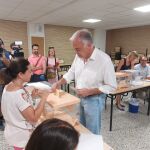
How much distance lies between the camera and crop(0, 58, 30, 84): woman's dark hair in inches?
51.4

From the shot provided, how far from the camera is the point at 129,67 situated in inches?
153

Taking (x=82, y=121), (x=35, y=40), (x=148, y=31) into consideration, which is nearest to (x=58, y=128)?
(x=82, y=121)

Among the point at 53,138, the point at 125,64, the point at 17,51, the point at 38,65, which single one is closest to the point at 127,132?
the point at 125,64

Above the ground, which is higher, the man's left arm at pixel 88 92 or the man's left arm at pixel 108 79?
the man's left arm at pixel 108 79

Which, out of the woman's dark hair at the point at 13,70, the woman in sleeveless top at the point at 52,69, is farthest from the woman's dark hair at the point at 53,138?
the woman in sleeveless top at the point at 52,69

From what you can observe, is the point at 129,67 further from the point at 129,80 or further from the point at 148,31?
the point at 148,31

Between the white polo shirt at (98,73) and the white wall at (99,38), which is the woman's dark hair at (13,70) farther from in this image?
the white wall at (99,38)

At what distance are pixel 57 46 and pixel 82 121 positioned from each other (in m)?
6.00

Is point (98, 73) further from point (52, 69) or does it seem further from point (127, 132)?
point (52, 69)

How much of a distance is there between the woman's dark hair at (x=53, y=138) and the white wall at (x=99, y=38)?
26.3 ft

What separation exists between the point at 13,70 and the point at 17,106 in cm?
29

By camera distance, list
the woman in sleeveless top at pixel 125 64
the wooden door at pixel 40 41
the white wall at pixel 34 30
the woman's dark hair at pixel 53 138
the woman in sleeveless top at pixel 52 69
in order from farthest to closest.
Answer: the wooden door at pixel 40 41 < the white wall at pixel 34 30 < the woman in sleeveless top at pixel 52 69 < the woman in sleeveless top at pixel 125 64 < the woman's dark hair at pixel 53 138

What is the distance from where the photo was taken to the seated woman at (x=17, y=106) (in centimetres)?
122

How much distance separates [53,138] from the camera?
0.58 metres
